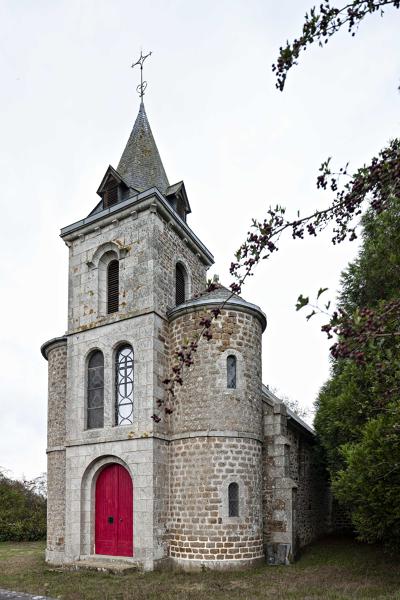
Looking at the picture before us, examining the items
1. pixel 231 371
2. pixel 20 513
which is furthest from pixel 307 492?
pixel 20 513

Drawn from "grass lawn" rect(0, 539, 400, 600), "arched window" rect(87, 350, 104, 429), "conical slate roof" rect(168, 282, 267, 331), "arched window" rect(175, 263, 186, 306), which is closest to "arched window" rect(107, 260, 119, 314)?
"arched window" rect(87, 350, 104, 429)

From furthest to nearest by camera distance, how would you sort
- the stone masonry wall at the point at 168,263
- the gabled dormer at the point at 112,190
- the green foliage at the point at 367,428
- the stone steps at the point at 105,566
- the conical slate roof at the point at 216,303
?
the gabled dormer at the point at 112,190
the stone masonry wall at the point at 168,263
the conical slate roof at the point at 216,303
the stone steps at the point at 105,566
the green foliage at the point at 367,428

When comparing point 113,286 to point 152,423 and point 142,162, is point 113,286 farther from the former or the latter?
point 142,162

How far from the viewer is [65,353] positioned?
52.0 feet

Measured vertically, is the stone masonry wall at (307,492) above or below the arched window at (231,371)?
below

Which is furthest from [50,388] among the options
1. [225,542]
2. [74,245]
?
[225,542]

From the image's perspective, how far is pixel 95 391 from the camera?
1453 cm

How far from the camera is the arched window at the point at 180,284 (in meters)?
15.9

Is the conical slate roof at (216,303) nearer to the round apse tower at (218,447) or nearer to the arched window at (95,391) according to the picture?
the round apse tower at (218,447)

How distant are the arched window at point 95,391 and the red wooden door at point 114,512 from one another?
1.34m

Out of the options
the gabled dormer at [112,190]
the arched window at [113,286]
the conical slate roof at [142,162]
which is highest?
the conical slate roof at [142,162]

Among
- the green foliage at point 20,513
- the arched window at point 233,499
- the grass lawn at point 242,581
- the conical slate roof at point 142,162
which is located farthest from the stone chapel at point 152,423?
the green foliage at point 20,513

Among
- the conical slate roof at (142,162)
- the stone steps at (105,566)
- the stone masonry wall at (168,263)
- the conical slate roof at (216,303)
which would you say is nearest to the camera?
the stone steps at (105,566)

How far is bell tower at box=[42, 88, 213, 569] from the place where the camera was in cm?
1295
